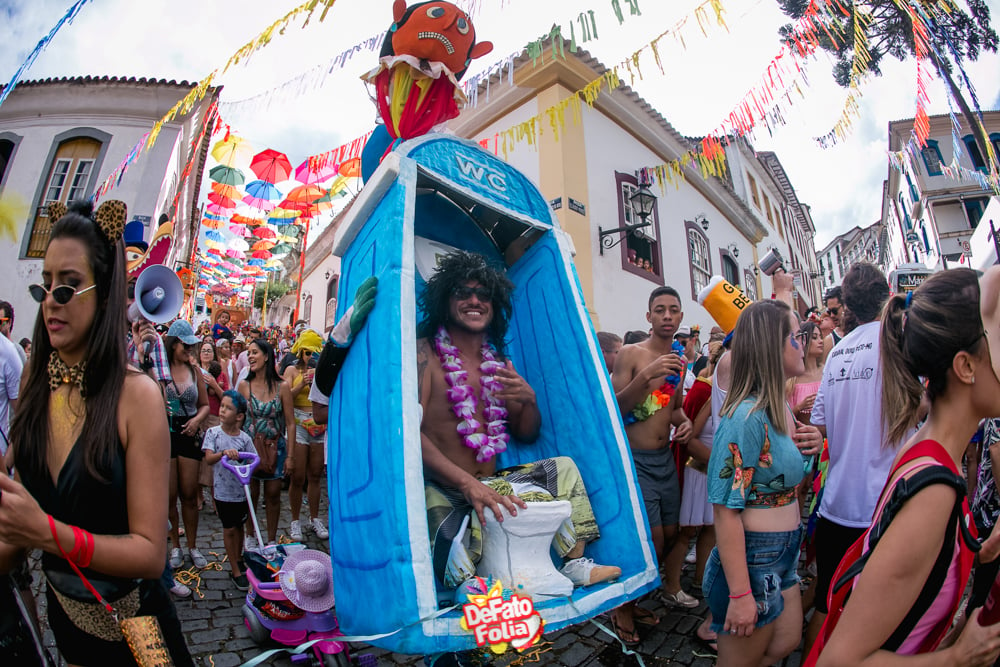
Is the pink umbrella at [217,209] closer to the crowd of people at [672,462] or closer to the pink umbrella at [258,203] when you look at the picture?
the pink umbrella at [258,203]

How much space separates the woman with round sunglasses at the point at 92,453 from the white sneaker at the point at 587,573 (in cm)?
143

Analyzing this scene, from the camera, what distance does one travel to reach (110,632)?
1273 millimetres

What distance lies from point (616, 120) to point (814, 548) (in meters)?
8.87

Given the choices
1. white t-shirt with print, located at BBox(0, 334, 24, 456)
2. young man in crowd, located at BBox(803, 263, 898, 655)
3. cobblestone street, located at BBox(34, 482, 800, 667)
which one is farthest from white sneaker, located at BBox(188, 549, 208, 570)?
young man in crowd, located at BBox(803, 263, 898, 655)

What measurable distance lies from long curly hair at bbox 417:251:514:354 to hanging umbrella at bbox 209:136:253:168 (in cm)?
1021

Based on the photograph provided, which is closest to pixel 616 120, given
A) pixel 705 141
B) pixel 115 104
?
pixel 705 141

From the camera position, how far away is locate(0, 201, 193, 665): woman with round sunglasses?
1258 millimetres

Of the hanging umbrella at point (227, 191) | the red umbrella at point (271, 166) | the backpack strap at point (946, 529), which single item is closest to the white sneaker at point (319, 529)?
the backpack strap at point (946, 529)

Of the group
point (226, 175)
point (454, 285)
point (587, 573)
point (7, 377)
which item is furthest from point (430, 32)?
point (226, 175)

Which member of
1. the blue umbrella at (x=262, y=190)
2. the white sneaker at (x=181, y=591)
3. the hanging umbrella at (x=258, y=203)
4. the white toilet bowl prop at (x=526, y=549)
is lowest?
the white sneaker at (x=181, y=591)

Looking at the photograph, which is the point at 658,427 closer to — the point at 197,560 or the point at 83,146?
the point at 197,560

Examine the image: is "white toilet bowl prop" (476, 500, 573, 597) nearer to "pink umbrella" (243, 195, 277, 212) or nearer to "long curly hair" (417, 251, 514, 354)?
"long curly hair" (417, 251, 514, 354)

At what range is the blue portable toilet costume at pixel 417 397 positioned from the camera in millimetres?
1761

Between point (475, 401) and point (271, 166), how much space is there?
11.0 meters
